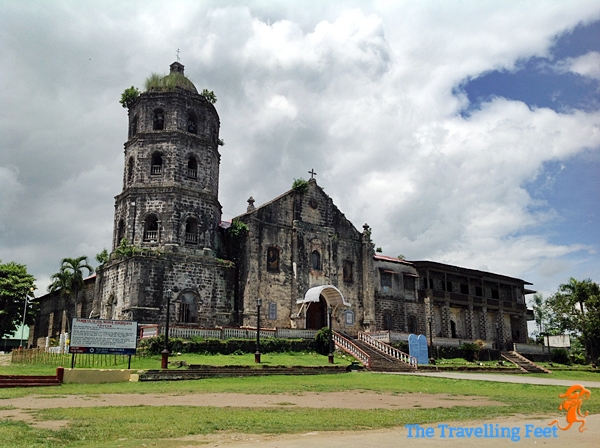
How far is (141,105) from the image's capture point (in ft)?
111

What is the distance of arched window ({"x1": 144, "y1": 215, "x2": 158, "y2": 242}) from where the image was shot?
31.4 metres

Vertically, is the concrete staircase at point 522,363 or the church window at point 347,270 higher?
the church window at point 347,270

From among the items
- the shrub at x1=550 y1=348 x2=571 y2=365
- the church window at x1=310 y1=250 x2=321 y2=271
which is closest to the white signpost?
the church window at x1=310 y1=250 x2=321 y2=271

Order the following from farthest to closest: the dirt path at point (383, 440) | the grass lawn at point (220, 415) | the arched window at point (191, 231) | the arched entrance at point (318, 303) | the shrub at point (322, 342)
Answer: the arched entrance at point (318, 303) < the arched window at point (191, 231) < the shrub at point (322, 342) < the grass lawn at point (220, 415) < the dirt path at point (383, 440)

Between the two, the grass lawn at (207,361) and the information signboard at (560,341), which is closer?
the grass lawn at (207,361)

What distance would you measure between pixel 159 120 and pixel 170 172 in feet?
12.2

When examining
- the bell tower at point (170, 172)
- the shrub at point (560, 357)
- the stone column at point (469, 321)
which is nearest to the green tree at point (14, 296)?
the bell tower at point (170, 172)

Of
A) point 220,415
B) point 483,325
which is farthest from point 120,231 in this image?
point 483,325

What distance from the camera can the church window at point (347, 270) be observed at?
124 ft

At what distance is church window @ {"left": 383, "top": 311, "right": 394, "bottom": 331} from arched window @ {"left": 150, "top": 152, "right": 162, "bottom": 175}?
732 inches

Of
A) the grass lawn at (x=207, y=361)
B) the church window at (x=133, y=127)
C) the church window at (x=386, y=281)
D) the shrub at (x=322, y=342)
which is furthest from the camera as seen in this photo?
the church window at (x=386, y=281)

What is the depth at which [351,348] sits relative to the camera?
2975 centimetres

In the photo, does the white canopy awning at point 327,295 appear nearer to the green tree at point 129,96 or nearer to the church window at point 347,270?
the church window at point 347,270

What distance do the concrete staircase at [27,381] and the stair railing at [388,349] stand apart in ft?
54.8
